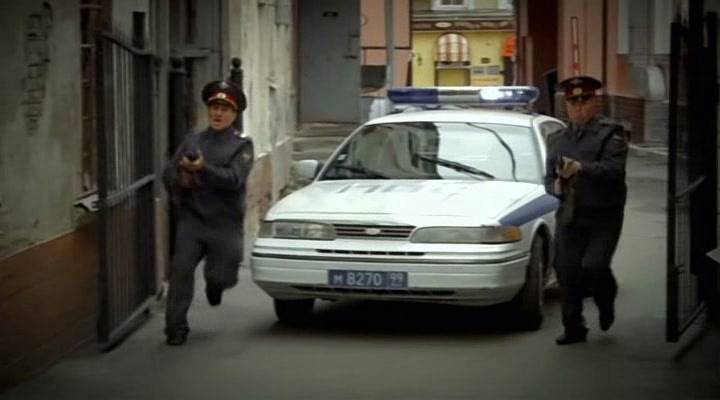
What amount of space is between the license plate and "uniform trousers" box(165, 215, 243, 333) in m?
0.66

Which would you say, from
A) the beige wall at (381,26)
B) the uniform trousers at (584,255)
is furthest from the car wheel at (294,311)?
the beige wall at (381,26)

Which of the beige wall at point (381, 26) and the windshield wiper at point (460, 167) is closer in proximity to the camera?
the windshield wiper at point (460, 167)

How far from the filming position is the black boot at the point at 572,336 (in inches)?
411

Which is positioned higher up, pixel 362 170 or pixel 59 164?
pixel 59 164

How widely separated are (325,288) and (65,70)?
7.19 ft

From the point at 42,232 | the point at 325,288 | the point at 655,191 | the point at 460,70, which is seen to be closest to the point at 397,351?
the point at 325,288

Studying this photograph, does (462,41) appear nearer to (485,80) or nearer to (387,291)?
(485,80)

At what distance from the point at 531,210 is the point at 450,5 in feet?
187

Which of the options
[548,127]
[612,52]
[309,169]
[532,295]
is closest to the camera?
[532,295]

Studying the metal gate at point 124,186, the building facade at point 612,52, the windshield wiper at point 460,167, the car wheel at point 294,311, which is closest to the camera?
the metal gate at point 124,186

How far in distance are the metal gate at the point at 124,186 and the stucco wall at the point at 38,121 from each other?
0.29m

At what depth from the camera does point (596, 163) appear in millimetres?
10023

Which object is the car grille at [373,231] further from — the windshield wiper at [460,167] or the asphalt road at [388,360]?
the windshield wiper at [460,167]

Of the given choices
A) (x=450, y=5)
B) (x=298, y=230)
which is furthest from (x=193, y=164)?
(x=450, y=5)
